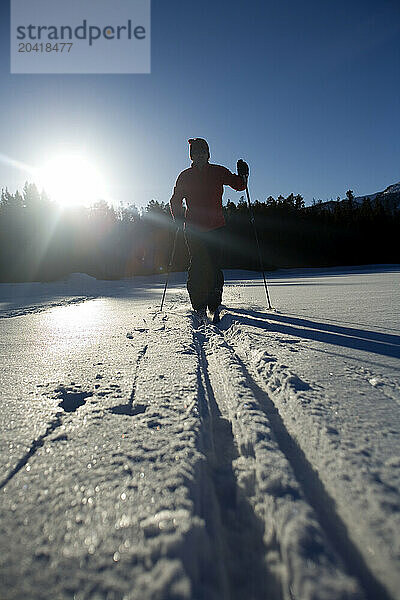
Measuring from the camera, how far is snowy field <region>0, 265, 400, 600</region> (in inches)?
14.6

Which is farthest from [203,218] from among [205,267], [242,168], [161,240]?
[161,240]

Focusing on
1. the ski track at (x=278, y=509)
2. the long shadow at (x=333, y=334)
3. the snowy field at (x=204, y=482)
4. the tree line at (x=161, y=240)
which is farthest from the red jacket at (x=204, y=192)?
the tree line at (x=161, y=240)

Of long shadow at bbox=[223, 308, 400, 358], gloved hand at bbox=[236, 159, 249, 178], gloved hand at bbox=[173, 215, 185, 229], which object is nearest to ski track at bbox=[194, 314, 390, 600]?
long shadow at bbox=[223, 308, 400, 358]

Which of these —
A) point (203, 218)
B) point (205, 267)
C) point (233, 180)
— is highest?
point (233, 180)

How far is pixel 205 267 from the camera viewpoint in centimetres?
268

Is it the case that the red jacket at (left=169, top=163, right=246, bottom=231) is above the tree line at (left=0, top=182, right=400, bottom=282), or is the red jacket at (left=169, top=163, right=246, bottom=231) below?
below

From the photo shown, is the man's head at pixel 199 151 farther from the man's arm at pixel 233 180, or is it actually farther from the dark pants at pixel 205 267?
Result: the dark pants at pixel 205 267

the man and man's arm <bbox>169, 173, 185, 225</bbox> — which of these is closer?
the man

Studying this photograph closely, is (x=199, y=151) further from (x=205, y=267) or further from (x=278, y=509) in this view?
(x=278, y=509)

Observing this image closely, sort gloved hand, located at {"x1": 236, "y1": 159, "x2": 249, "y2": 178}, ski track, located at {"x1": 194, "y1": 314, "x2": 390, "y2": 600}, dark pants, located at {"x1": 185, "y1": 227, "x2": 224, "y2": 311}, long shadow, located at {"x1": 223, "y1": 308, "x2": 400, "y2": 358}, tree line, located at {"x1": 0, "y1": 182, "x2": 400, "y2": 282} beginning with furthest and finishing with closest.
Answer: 1. tree line, located at {"x1": 0, "y1": 182, "x2": 400, "y2": 282}
2. gloved hand, located at {"x1": 236, "y1": 159, "x2": 249, "y2": 178}
3. dark pants, located at {"x1": 185, "y1": 227, "x2": 224, "y2": 311}
4. long shadow, located at {"x1": 223, "y1": 308, "x2": 400, "y2": 358}
5. ski track, located at {"x1": 194, "y1": 314, "x2": 390, "y2": 600}

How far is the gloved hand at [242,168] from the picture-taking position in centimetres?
294

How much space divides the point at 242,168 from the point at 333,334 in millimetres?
2012

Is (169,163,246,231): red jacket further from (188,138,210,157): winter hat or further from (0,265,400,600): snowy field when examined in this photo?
(0,265,400,600): snowy field

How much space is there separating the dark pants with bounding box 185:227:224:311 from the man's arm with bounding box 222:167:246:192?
1.36 feet
